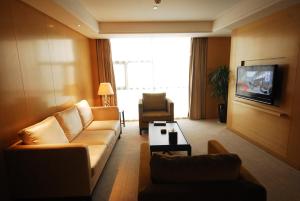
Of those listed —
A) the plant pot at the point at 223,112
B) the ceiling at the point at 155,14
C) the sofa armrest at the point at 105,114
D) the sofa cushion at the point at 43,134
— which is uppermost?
the ceiling at the point at 155,14

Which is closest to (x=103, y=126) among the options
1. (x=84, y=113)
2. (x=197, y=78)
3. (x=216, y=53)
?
(x=84, y=113)

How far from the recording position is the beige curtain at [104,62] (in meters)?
5.11

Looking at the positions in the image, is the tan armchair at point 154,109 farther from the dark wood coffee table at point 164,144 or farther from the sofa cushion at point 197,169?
the sofa cushion at point 197,169

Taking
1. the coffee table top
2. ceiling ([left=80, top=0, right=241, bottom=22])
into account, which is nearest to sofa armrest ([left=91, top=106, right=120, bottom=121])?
the coffee table top

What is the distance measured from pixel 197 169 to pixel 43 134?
5.92 ft

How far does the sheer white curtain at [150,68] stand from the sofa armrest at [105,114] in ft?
5.22

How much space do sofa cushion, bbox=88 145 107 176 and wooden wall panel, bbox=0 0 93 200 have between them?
88 cm

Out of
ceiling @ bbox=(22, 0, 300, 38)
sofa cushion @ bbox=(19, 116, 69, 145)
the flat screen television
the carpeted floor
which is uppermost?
ceiling @ bbox=(22, 0, 300, 38)

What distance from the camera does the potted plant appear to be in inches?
187

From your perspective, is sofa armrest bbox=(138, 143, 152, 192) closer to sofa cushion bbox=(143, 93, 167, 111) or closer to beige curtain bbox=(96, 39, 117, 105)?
sofa cushion bbox=(143, 93, 167, 111)

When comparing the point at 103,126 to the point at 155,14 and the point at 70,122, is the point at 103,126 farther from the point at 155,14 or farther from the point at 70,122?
the point at 155,14

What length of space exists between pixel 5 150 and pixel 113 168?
1.45m

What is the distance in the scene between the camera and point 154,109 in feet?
15.5

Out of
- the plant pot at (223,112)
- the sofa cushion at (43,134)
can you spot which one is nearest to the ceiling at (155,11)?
the sofa cushion at (43,134)
